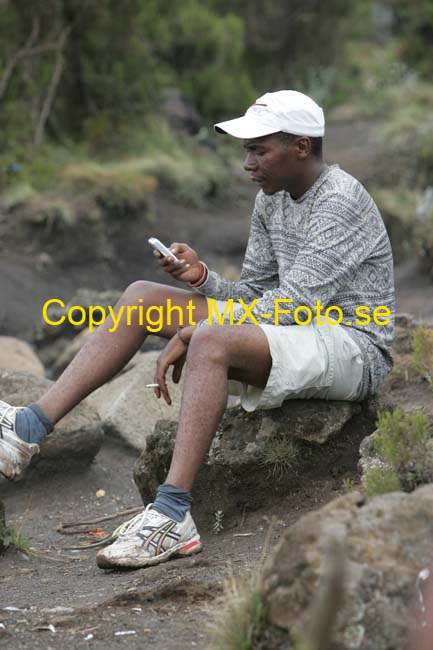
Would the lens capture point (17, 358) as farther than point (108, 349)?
Yes

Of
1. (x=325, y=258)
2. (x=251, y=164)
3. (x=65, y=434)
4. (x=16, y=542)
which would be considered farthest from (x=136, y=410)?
(x=325, y=258)

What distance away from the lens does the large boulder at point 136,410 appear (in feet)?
22.2

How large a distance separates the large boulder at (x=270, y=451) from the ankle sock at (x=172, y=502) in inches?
25.1

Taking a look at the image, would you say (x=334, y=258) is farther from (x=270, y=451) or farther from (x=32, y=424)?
(x=32, y=424)

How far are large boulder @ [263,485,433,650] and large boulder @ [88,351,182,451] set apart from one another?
3.66m

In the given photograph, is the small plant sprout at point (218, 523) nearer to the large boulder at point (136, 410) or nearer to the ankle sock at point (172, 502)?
the ankle sock at point (172, 502)

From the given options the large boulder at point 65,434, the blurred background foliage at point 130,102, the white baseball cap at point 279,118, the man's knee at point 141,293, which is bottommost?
the large boulder at point 65,434

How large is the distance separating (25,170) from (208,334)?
1008 cm

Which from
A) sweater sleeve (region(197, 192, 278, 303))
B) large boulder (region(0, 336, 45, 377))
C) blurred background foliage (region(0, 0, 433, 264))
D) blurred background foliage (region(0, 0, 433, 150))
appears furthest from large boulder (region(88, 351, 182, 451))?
blurred background foliage (region(0, 0, 433, 150))

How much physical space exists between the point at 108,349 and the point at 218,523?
89cm

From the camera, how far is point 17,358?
8336 millimetres

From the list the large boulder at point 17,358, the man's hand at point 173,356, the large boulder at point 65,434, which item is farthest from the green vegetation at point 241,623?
the large boulder at point 17,358

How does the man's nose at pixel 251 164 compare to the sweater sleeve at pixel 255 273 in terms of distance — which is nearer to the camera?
the man's nose at pixel 251 164

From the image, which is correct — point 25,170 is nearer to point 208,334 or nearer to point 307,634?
point 208,334
